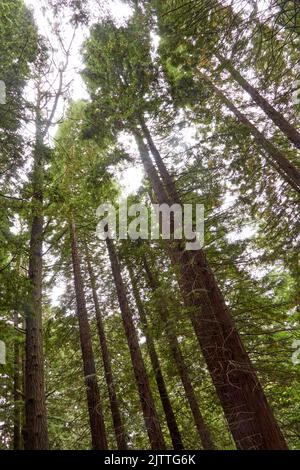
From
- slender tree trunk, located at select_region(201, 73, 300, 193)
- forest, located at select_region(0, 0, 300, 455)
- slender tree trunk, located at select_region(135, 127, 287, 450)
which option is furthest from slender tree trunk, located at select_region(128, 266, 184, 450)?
slender tree trunk, located at select_region(201, 73, 300, 193)

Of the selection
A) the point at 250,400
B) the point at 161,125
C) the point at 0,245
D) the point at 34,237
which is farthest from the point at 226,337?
the point at 161,125

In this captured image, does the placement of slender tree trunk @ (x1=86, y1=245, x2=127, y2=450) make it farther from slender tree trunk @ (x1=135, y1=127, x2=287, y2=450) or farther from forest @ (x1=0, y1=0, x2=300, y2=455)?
slender tree trunk @ (x1=135, y1=127, x2=287, y2=450)

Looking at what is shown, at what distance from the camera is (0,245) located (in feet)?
23.1

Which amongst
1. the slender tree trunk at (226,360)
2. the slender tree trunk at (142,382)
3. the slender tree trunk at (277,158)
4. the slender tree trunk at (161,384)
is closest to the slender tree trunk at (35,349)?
the slender tree trunk at (142,382)

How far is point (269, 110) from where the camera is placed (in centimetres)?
996

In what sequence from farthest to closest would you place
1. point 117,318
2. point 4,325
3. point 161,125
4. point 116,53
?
point 117,318
point 161,125
point 116,53
point 4,325

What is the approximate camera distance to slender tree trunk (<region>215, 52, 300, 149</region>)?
9188 mm

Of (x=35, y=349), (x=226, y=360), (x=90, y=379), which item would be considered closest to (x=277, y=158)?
(x=226, y=360)

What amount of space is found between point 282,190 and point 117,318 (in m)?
8.09

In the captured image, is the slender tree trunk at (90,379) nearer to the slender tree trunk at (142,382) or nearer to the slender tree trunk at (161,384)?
the slender tree trunk at (142,382)

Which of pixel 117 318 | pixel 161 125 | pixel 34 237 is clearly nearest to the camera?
pixel 34 237

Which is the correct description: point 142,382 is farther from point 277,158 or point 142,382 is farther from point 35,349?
point 277,158

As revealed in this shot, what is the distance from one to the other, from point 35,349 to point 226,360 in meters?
4.36
